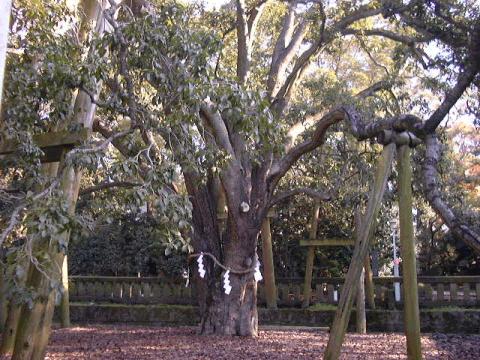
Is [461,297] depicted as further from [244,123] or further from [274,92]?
[244,123]

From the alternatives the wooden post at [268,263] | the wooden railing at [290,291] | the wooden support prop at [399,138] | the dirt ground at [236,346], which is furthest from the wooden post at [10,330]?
the wooden railing at [290,291]

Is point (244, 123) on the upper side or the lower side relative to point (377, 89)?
lower

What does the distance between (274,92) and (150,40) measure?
6.79 meters

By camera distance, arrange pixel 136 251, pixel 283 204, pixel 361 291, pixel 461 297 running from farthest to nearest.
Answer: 1. pixel 136 251
2. pixel 283 204
3. pixel 461 297
4. pixel 361 291

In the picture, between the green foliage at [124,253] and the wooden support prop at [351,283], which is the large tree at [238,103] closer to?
the wooden support prop at [351,283]

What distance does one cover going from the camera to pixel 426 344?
10742 millimetres

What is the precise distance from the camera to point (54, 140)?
23.7 feet

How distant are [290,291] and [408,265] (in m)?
10.1

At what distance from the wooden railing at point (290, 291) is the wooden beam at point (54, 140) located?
9368mm

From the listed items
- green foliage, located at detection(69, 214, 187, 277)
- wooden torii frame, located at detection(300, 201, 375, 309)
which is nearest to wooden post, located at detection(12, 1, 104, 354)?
wooden torii frame, located at detection(300, 201, 375, 309)

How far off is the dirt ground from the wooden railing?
2443 millimetres

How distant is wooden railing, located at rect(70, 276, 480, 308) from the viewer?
14969 millimetres

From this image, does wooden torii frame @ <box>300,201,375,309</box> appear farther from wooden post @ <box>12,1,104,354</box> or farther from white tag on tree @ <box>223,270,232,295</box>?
wooden post @ <box>12,1,104,354</box>

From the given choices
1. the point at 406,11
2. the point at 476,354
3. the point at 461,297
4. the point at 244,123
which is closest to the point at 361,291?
the point at 476,354
